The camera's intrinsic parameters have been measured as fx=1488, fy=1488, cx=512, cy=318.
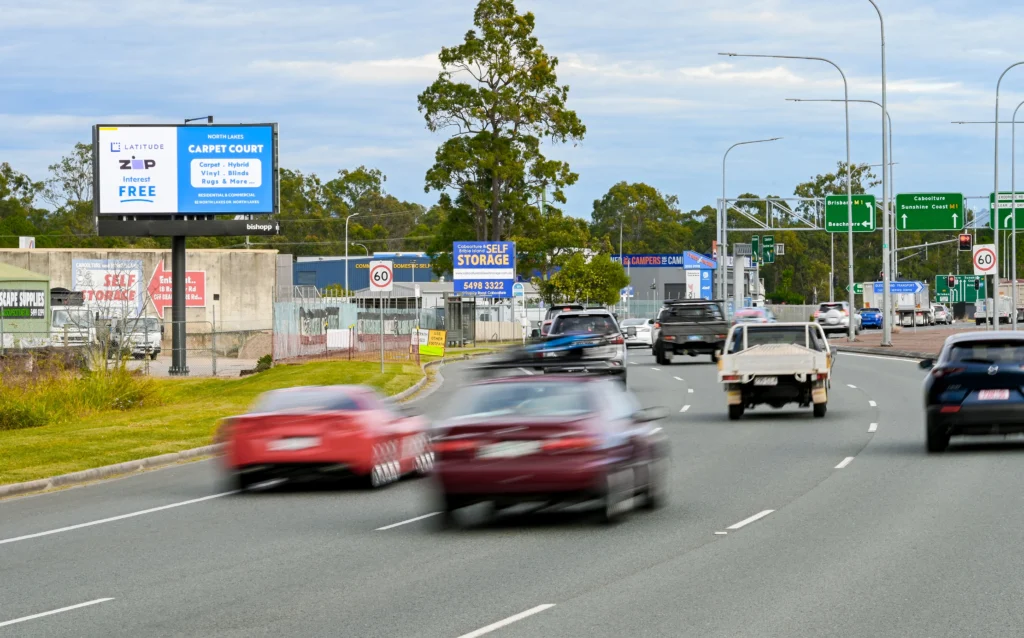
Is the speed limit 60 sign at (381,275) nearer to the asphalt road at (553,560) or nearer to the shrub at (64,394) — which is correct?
the shrub at (64,394)

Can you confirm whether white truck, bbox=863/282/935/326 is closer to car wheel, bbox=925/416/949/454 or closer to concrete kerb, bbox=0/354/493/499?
car wheel, bbox=925/416/949/454

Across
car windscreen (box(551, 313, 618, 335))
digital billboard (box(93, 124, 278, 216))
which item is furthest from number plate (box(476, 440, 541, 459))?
digital billboard (box(93, 124, 278, 216))

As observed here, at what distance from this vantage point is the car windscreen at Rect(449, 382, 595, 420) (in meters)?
14.1

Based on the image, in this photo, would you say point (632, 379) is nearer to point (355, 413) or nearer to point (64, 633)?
point (355, 413)

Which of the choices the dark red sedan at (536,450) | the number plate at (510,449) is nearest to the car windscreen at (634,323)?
the dark red sedan at (536,450)

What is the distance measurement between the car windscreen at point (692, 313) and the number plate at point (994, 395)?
1140 inches

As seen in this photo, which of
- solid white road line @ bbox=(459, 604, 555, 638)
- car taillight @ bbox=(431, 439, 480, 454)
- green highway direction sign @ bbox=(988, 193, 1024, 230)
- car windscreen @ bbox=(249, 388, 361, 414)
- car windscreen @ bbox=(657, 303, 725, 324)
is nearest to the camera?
solid white road line @ bbox=(459, 604, 555, 638)

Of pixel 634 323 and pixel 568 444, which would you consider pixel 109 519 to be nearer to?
pixel 568 444

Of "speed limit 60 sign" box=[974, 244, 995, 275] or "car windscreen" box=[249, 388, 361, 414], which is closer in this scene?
"car windscreen" box=[249, 388, 361, 414]

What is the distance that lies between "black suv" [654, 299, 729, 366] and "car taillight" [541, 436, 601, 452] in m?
34.8

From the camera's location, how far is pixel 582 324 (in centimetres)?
3800

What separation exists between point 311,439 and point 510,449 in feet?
14.1

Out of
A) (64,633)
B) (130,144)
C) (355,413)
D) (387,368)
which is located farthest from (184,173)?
(64,633)

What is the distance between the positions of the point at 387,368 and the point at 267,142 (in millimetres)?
9207
